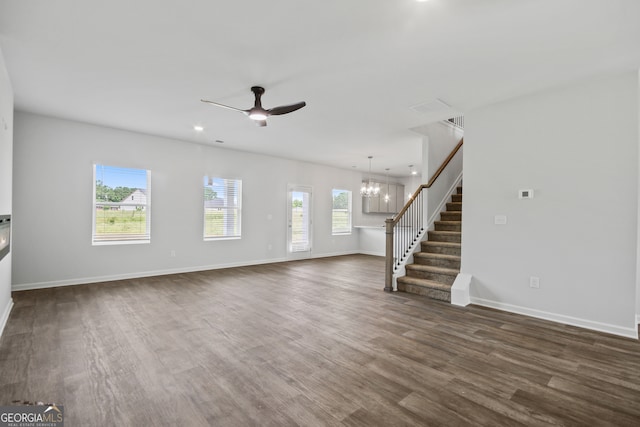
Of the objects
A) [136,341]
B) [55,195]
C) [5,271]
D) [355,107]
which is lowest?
[136,341]

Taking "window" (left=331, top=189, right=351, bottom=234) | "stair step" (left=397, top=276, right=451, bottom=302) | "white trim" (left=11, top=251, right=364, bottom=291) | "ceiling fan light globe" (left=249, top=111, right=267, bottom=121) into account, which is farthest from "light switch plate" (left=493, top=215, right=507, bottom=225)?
"window" (left=331, top=189, right=351, bottom=234)

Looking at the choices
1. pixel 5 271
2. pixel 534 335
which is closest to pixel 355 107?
pixel 534 335

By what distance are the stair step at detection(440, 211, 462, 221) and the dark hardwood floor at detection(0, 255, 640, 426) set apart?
212cm

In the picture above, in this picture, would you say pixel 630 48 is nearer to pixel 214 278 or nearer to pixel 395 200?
pixel 214 278

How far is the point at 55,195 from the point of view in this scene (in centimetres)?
499

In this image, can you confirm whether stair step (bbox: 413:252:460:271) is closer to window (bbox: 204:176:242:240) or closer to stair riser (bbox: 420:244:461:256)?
stair riser (bbox: 420:244:461:256)

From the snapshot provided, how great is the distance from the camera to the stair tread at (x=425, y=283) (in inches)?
176

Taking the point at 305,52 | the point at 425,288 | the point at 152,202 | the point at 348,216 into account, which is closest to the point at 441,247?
the point at 425,288

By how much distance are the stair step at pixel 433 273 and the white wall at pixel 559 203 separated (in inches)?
13.1

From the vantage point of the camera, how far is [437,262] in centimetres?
506

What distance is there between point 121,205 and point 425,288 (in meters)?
A: 5.53

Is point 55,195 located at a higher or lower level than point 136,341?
higher

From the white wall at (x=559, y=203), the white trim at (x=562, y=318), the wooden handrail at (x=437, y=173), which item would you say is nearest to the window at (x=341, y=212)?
the wooden handrail at (x=437, y=173)

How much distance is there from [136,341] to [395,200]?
→ 949 centimetres
